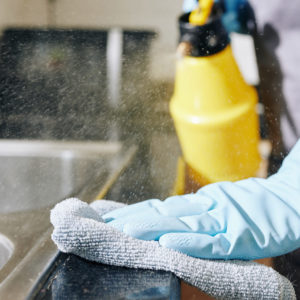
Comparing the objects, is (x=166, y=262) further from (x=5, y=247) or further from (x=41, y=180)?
(x=41, y=180)

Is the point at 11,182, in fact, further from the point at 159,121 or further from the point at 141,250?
the point at 141,250

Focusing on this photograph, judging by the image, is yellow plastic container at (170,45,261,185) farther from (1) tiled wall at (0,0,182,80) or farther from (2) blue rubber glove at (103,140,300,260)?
(1) tiled wall at (0,0,182,80)

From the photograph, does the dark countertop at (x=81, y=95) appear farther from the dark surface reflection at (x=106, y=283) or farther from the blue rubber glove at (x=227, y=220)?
the dark surface reflection at (x=106, y=283)

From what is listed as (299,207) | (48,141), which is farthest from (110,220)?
(48,141)

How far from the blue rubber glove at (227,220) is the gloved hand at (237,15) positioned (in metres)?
0.46

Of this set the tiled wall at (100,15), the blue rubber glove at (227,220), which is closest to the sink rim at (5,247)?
the blue rubber glove at (227,220)

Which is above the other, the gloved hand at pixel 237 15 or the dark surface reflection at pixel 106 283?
the gloved hand at pixel 237 15

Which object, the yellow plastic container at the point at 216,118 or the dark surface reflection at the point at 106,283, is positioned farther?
the yellow plastic container at the point at 216,118

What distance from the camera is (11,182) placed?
1.05m

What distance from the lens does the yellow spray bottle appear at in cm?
83

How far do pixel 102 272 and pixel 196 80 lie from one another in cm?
47

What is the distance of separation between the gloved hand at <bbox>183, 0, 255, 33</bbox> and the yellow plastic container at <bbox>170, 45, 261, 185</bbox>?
136 millimetres

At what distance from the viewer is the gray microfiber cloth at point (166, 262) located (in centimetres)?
47

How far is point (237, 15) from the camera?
3.17 feet
